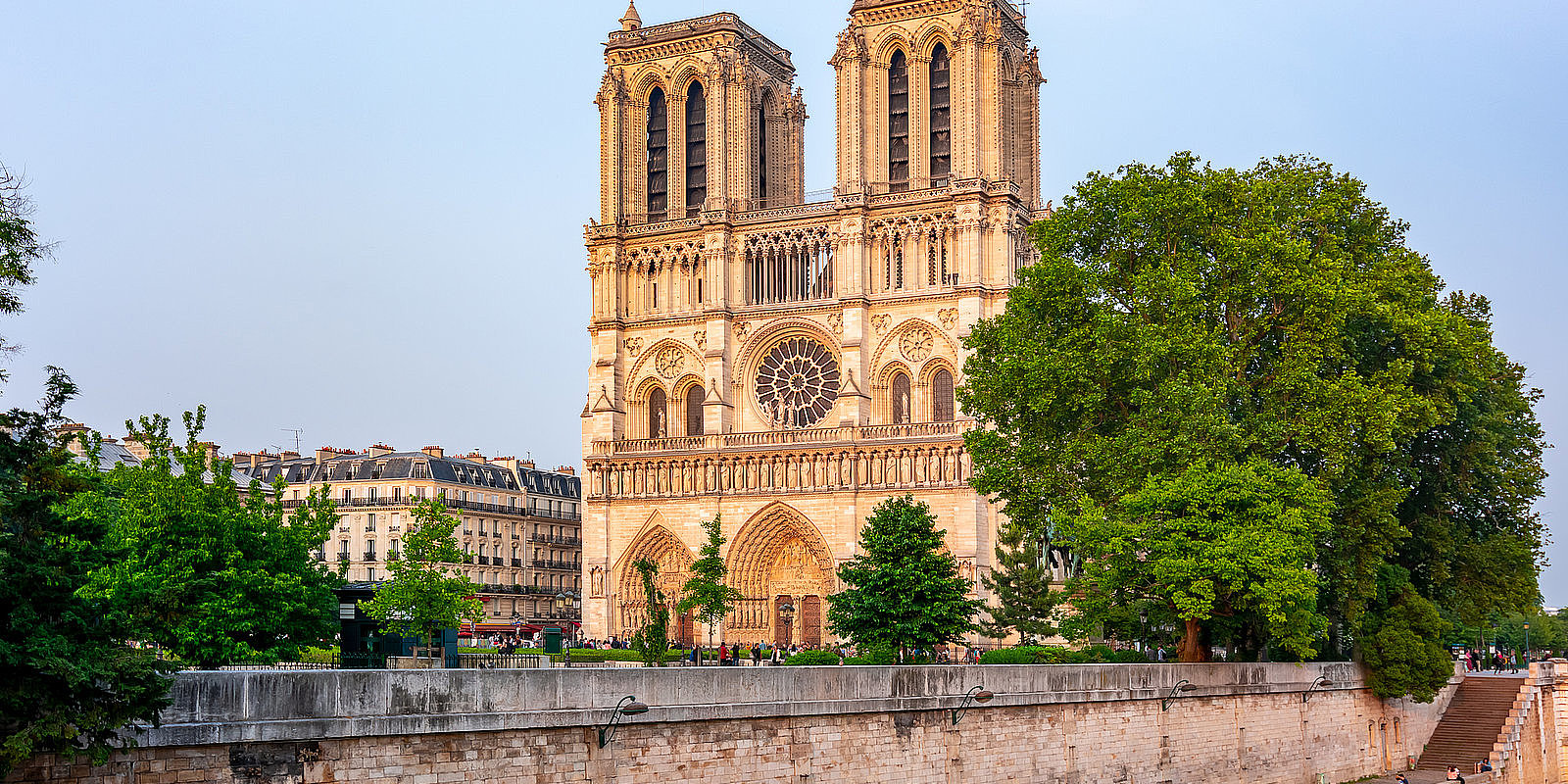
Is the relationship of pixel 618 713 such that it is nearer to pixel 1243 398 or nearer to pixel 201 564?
pixel 201 564

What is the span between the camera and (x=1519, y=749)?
136 feet

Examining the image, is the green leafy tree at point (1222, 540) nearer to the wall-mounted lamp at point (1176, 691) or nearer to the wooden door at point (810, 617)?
the wall-mounted lamp at point (1176, 691)

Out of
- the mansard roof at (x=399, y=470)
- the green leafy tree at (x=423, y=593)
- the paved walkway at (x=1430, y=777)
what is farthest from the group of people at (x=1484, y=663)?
the mansard roof at (x=399, y=470)

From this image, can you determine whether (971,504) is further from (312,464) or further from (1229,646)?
(312,464)

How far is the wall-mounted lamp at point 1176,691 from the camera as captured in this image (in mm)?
→ 31406

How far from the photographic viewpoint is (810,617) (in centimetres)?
6322

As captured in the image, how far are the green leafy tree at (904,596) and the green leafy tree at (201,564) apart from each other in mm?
13691

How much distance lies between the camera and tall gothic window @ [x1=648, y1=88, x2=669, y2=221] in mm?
68125

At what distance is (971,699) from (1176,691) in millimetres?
7056

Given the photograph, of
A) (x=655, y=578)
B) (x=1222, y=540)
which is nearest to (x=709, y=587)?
(x=655, y=578)

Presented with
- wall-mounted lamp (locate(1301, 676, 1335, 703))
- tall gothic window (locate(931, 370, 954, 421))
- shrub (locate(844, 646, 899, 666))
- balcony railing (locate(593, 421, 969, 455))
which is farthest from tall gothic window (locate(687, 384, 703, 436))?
wall-mounted lamp (locate(1301, 676, 1335, 703))

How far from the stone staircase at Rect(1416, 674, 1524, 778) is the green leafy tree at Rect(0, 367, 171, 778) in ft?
110

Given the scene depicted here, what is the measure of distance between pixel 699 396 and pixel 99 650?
168 ft

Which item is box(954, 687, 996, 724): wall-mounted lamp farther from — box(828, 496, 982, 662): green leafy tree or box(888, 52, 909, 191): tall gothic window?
box(888, 52, 909, 191): tall gothic window
